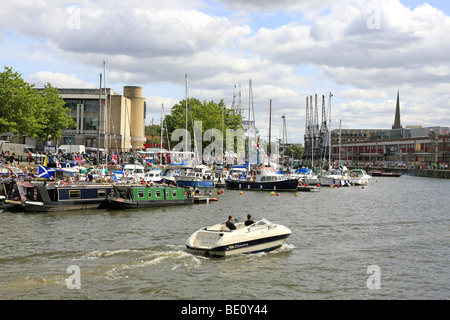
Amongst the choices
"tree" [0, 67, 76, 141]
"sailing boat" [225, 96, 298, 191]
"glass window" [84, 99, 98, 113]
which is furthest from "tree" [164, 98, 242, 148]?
"tree" [0, 67, 76, 141]

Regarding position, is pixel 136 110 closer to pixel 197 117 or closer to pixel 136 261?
pixel 197 117

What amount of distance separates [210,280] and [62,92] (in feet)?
367

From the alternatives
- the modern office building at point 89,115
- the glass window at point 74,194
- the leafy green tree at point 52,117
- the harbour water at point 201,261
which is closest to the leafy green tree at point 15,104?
the leafy green tree at point 52,117

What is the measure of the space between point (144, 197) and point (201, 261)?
80.6 feet

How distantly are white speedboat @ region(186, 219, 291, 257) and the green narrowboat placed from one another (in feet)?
68.8

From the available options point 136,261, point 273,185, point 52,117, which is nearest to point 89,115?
point 52,117

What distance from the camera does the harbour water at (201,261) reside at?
2045cm

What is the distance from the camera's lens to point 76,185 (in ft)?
149

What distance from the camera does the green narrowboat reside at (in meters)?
46.1

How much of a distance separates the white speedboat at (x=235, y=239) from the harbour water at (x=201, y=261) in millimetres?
474

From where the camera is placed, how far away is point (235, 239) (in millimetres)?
25375

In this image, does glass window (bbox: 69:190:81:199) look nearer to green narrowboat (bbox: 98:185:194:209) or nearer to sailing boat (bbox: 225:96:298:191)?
green narrowboat (bbox: 98:185:194:209)

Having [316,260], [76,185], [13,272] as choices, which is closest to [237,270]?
[316,260]

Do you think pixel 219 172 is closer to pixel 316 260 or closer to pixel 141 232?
pixel 141 232
